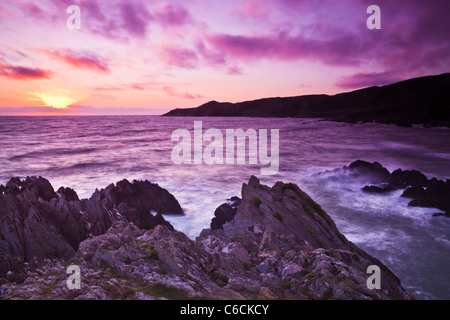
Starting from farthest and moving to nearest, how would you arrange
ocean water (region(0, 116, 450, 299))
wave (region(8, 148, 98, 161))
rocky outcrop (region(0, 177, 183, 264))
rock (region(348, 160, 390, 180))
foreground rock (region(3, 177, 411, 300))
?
wave (region(8, 148, 98, 161)) → rock (region(348, 160, 390, 180)) → ocean water (region(0, 116, 450, 299)) → rocky outcrop (region(0, 177, 183, 264)) → foreground rock (region(3, 177, 411, 300))

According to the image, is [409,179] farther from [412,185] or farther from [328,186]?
[328,186]

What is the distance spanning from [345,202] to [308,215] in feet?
37.2

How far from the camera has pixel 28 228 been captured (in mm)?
10055

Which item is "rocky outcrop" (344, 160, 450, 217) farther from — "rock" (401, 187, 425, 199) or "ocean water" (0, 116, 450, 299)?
"ocean water" (0, 116, 450, 299)

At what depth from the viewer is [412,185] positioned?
23500mm

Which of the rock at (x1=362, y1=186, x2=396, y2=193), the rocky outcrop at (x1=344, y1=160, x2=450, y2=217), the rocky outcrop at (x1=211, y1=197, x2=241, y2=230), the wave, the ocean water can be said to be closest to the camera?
the ocean water

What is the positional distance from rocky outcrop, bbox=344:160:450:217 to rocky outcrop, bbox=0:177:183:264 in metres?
19.3

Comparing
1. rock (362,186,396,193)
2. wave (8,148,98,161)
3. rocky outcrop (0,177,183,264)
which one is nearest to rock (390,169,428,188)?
rock (362,186,396,193)

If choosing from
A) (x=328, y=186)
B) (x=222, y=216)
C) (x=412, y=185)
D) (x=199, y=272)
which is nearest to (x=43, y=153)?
(x=222, y=216)

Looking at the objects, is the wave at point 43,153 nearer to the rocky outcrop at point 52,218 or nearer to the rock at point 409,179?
the rocky outcrop at point 52,218

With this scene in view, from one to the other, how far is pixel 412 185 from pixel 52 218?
90.9 ft

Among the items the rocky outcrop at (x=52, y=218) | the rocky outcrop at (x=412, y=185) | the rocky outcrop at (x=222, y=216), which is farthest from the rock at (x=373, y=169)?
the rocky outcrop at (x=52, y=218)

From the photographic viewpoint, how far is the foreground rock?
523cm
